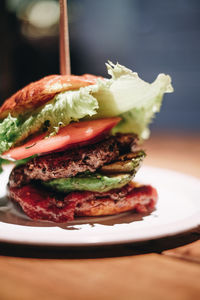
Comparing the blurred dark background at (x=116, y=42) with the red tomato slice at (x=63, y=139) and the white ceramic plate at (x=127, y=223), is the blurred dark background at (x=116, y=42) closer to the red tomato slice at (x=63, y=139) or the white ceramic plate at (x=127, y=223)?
the white ceramic plate at (x=127, y=223)

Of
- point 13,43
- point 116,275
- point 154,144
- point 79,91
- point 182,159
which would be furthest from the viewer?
point 13,43

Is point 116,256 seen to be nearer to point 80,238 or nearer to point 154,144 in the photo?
point 80,238

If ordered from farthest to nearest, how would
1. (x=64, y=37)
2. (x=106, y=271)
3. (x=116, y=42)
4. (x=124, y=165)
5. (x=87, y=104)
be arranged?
(x=116, y=42) → (x=64, y=37) → (x=124, y=165) → (x=87, y=104) → (x=106, y=271)

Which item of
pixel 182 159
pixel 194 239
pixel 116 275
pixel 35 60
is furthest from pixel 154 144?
pixel 35 60

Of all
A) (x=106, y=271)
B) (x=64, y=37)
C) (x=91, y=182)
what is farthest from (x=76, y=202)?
(x=64, y=37)

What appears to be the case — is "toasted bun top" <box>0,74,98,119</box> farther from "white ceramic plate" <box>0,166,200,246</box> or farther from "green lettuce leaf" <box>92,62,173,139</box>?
"white ceramic plate" <box>0,166,200,246</box>

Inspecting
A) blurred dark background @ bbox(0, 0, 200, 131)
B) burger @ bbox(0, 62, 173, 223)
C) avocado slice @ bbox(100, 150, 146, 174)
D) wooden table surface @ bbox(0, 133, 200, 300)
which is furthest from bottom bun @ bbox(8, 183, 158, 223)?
blurred dark background @ bbox(0, 0, 200, 131)

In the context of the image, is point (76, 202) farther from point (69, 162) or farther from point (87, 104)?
point (87, 104)
